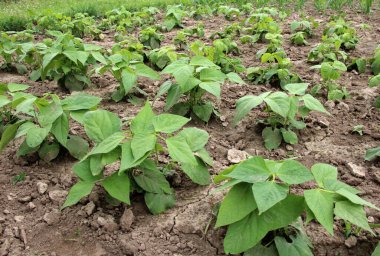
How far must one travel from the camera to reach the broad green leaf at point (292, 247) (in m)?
1.72

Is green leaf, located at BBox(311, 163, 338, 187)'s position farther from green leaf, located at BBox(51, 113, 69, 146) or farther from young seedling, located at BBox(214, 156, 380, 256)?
green leaf, located at BBox(51, 113, 69, 146)

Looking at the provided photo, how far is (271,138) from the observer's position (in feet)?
8.83

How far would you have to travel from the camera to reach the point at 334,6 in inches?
249

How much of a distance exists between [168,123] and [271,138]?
91cm

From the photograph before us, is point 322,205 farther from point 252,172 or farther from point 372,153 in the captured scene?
point 372,153

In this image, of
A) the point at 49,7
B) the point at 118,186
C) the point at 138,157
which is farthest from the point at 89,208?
the point at 49,7

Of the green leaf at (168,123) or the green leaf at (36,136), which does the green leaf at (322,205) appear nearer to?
the green leaf at (168,123)

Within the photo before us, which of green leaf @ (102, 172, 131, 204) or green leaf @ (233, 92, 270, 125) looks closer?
green leaf @ (102, 172, 131, 204)

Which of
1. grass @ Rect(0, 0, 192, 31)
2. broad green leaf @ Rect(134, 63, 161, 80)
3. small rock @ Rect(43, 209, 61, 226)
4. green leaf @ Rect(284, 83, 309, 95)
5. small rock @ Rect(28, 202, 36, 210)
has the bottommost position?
grass @ Rect(0, 0, 192, 31)

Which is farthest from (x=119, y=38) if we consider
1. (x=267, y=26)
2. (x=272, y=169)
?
(x=272, y=169)

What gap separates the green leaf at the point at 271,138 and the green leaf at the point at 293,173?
3.09 feet

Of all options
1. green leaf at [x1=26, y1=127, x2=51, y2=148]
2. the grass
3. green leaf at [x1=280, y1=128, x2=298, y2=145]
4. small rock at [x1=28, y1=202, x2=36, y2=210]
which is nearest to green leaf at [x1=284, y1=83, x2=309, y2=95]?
green leaf at [x1=280, y1=128, x2=298, y2=145]

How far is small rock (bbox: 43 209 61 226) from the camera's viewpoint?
2098 millimetres

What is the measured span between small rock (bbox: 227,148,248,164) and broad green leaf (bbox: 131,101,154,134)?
66 centimetres
